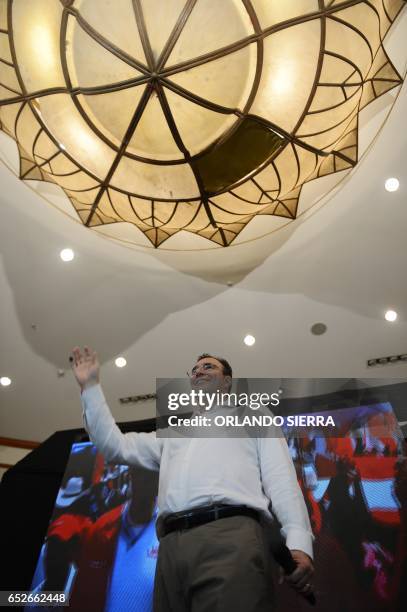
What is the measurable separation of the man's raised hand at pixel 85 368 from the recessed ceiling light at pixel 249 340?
4.06 metres

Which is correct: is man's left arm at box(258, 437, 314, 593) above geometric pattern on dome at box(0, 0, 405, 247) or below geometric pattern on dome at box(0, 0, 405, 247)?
below


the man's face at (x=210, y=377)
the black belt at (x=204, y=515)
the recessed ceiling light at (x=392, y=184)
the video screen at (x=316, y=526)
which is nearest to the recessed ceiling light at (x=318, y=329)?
the video screen at (x=316, y=526)

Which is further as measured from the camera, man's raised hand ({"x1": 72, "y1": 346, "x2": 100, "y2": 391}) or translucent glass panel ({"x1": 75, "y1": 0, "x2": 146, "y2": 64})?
translucent glass panel ({"x1": 75, "y1": 0, "x2": 146, "y2": 64})

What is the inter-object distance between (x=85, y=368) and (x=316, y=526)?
2.63 m

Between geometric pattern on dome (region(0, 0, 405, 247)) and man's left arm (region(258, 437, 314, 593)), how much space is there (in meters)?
1.80

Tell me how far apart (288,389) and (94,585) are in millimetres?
3447

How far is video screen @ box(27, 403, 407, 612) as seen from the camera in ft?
11.1

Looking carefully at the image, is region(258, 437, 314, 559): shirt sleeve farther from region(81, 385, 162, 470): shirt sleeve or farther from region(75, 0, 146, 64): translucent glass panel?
region(75, 0, 146, 64): translucent glass panel

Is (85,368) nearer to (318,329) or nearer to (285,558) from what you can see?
(285,558)

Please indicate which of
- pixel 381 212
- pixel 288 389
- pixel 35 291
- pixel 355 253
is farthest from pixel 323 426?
pixel 35 291

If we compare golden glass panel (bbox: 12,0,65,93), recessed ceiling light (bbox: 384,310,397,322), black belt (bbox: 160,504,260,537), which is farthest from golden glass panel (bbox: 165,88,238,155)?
recessed ceiling light (bbox: 384,310,397,322)

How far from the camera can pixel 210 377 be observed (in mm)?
2523

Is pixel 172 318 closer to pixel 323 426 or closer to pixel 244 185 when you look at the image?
pixel 323 426

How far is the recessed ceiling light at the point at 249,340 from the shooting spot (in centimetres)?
619
